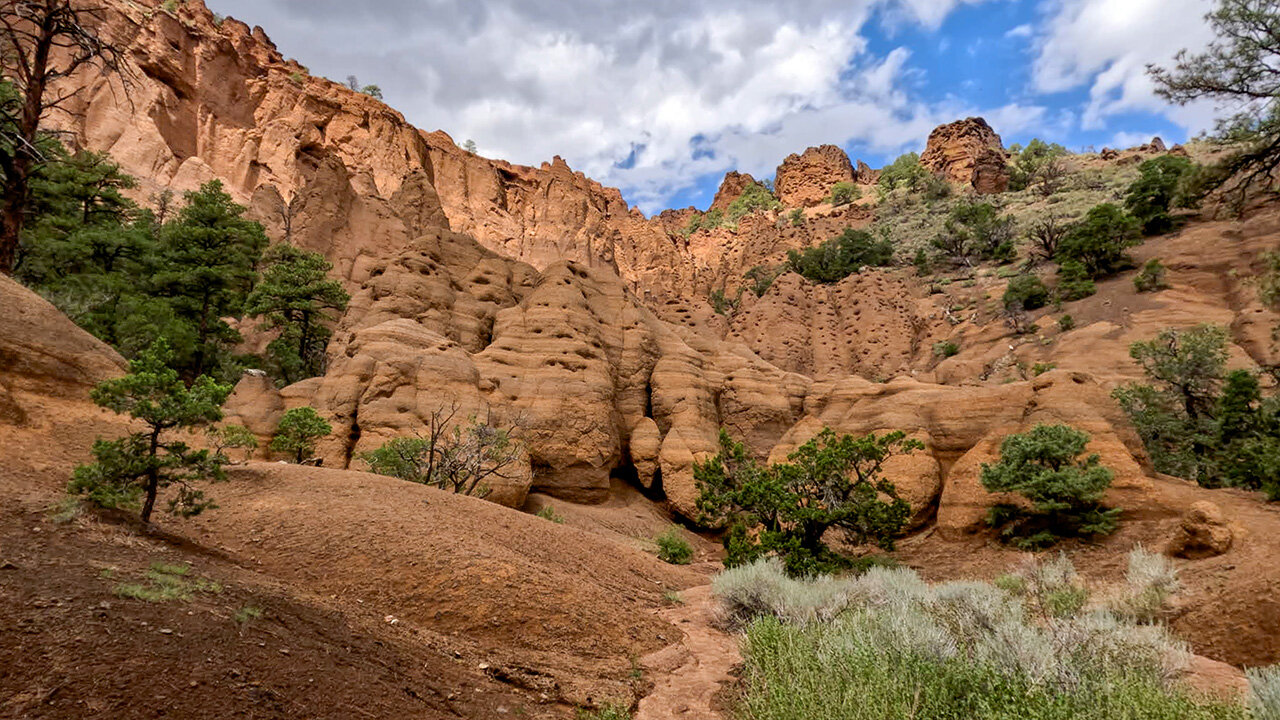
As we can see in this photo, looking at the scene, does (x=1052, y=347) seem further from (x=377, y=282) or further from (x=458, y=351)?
(x=377, y=282)

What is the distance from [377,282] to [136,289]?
8302 mm

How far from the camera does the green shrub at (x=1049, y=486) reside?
38.6ft

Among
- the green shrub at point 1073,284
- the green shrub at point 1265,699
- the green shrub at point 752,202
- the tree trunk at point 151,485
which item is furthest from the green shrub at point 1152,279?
the green shrub at point 752,202

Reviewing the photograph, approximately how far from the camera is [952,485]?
1474 cm

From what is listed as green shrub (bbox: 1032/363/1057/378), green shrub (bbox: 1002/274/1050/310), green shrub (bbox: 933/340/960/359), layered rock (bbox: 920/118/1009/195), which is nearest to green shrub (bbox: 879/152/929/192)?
layered rock (bbox: 920/118/1009/195)

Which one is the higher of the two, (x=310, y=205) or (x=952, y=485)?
(x=310, y=205)

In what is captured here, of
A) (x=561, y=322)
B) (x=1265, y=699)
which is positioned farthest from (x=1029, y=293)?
(x=1265, y=699)

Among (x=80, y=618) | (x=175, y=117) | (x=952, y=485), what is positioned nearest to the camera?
(x=80, y=618)

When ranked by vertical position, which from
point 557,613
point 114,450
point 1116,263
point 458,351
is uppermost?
point 1116,263

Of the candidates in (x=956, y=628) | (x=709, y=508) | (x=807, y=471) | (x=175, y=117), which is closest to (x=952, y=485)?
(x=807, y=471)

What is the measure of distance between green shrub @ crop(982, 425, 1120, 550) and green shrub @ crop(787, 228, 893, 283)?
35.2 meters

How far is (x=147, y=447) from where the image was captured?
5773 millimetres

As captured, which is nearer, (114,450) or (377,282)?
(114,450)

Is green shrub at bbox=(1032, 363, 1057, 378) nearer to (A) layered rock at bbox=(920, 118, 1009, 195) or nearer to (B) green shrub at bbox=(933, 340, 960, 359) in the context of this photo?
(B) green shrub at bbox=(933, 340, 960, 359)
